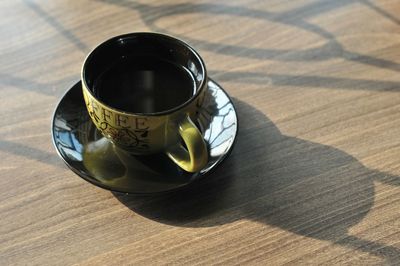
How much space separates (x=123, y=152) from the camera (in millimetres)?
599

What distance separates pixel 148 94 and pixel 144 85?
1 centimetres

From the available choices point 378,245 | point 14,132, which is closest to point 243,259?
point 378,245

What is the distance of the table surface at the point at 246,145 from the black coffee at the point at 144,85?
3.7 inches

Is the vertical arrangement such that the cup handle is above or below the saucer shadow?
above

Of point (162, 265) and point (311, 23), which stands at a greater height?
point (311, 23)

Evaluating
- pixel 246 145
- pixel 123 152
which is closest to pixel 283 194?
pixel 246 145

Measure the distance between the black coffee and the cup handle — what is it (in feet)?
0.12

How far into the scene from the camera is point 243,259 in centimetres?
53

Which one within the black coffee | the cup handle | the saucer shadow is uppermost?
the black coffee

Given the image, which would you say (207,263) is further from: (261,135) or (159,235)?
(261,135)

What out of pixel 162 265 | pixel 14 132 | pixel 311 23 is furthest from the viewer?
pixel 311 23

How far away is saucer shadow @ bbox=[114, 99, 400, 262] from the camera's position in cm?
56

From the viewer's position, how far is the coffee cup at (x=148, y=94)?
1.74 ft

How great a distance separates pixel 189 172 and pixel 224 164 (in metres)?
0.06
